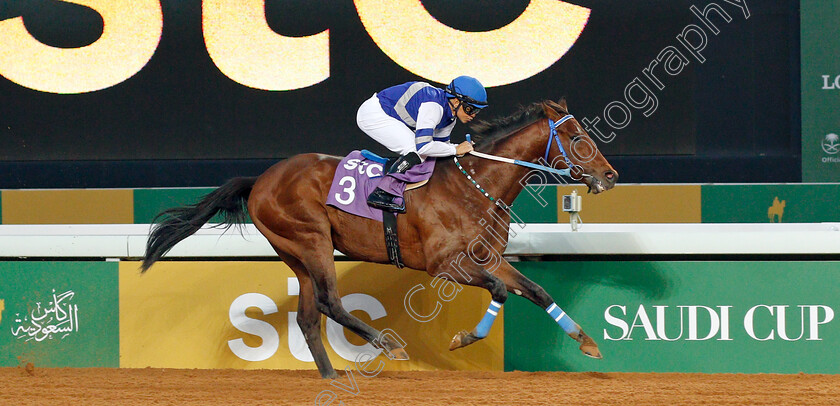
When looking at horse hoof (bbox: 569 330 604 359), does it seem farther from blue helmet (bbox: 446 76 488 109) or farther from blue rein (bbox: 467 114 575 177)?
blue helmet (bbox: 446 76 488 109)

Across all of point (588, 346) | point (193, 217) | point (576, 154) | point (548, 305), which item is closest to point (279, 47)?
point (193, 217)

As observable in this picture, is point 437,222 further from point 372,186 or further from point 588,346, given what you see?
point 588,346

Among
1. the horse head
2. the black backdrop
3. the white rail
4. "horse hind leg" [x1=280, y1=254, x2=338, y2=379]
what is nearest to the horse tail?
the white rail

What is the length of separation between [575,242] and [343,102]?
2.59 metres

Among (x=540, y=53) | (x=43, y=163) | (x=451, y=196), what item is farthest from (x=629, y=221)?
(x=43, y=163)

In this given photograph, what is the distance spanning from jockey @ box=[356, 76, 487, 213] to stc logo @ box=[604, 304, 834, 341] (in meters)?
1.24

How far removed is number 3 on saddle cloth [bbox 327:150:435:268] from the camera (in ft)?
14.4

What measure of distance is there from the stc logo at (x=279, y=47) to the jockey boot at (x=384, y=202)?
2.32 metres

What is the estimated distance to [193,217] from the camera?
186 inches

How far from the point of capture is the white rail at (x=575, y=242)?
463 centimetres

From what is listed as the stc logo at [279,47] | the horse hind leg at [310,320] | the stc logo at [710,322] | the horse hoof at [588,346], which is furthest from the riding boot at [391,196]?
the stc logo at [279,47]

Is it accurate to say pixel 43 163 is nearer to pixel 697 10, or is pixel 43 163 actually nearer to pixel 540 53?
pixel 540 53

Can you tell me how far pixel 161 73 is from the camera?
677cm

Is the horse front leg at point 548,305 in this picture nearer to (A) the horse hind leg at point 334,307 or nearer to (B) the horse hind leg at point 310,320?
(A) the horse hind leg at point 334,307
